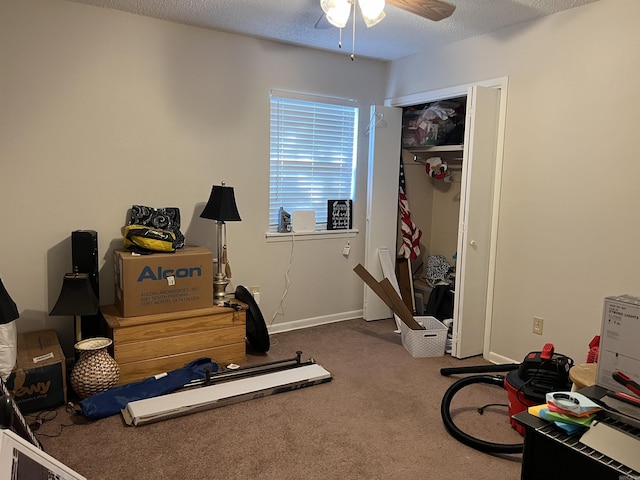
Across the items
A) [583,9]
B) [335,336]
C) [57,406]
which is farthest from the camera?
[335,336]

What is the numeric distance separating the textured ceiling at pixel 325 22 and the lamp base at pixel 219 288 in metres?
1.80

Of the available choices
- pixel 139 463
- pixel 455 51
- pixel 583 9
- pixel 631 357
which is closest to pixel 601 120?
pixel 583 9

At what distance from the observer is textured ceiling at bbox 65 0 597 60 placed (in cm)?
296

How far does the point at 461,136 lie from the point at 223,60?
2.08 m

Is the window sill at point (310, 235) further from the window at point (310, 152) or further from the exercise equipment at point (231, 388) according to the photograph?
the exercise equipment at point (231, 388)

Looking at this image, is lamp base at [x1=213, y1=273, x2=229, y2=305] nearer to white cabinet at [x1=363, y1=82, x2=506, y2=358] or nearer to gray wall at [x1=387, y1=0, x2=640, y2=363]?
white cabinet at [x1=363, y1=82, x2=506, y2=358]

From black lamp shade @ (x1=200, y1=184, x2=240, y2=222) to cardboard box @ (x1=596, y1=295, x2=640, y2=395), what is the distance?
7.78 ft

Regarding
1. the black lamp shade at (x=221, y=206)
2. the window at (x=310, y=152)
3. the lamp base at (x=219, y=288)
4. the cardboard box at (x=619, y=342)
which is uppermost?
the window at (x=310, y=152)

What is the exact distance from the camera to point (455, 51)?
374cm

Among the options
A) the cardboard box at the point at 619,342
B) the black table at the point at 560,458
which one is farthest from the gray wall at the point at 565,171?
the black table at the point at 560,458

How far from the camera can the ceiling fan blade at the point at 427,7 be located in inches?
92.1

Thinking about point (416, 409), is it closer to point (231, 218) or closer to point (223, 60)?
point (231, 218)

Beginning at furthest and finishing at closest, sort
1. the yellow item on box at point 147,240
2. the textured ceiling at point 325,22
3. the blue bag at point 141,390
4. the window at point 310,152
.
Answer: the window at point 310,152
the yellow item on box at point 147,240
the textured ceiling at point 325,22
the blue bag at point 141,390

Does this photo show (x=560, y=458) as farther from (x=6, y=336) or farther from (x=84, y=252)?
(x=84, y=252)
